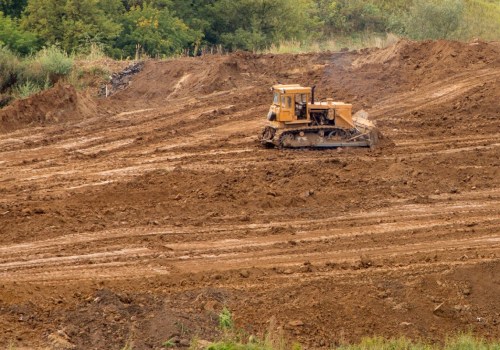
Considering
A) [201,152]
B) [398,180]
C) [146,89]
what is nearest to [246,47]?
[146,89]

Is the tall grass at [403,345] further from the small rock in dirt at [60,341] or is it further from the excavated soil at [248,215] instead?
the small rock in dirt at [60,341]

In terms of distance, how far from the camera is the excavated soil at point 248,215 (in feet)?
47.6

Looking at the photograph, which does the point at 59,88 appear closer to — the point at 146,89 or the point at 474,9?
the point at 146,89

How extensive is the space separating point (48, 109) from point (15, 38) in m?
9.63

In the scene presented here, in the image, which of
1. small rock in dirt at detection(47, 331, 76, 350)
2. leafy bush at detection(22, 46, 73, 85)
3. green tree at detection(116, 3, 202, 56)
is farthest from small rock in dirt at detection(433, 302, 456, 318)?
green tree at detection(116, 3, 202, 56)

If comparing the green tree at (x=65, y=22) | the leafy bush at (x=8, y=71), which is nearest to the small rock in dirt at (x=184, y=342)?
the leafy bush at (x=8, y=71)

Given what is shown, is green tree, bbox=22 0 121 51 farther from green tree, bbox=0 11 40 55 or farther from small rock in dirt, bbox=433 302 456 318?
small rock in dirt, bbox=433 302 456 318

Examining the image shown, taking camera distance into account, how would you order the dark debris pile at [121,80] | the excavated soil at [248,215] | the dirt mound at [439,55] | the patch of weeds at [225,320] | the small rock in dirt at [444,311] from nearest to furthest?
the patch of weeds at [225,320] → the excavated soil at [248,215] → the small rock in dirt at [444,311] → the dirt mound at [439,55] → the dark debris pile at [121,80]

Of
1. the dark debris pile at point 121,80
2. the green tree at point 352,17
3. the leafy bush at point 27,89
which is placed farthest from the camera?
the green tree at point 352,17

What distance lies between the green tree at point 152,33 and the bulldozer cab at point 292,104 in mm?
19657

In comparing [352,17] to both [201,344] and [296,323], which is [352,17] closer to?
[296,323]

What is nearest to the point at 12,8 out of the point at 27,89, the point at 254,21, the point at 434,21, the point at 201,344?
the point at 254,21

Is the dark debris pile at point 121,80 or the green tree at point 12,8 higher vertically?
the green tree at point 12,8

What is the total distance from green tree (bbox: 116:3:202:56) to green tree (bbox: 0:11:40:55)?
239 inches
